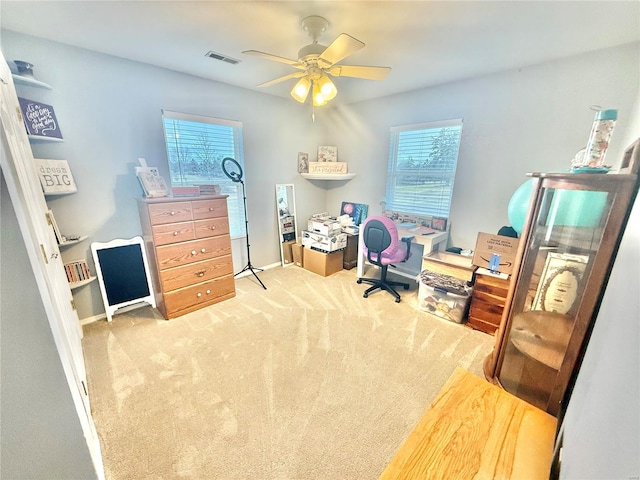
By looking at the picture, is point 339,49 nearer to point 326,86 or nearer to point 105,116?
point 326,86

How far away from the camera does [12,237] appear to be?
0.75 meters

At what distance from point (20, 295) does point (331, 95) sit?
2.07 meters

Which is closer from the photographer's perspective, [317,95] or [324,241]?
[317,95]

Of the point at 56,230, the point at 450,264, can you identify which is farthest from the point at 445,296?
the point at 56,230

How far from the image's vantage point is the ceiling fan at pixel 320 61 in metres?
1.57

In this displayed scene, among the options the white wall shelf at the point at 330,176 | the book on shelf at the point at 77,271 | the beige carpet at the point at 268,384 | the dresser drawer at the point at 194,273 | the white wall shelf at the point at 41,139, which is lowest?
the beige carpet at the point at 268,384

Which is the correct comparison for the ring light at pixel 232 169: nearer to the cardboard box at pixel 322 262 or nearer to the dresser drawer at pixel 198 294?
the dresser drawer at pixel 198 294

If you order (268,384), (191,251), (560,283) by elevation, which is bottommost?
(268,384)

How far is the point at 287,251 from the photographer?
4.00 m

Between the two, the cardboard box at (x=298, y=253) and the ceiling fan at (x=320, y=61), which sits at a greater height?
the ceiling fan at (x=320, y=61)

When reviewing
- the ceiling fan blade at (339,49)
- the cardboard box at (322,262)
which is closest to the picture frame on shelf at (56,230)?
the ceiling fan blade at (339,49)

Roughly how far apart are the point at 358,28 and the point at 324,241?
2.37 meters

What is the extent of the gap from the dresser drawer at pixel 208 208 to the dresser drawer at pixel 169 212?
2.6 inches

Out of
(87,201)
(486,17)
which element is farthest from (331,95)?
(87,201)
